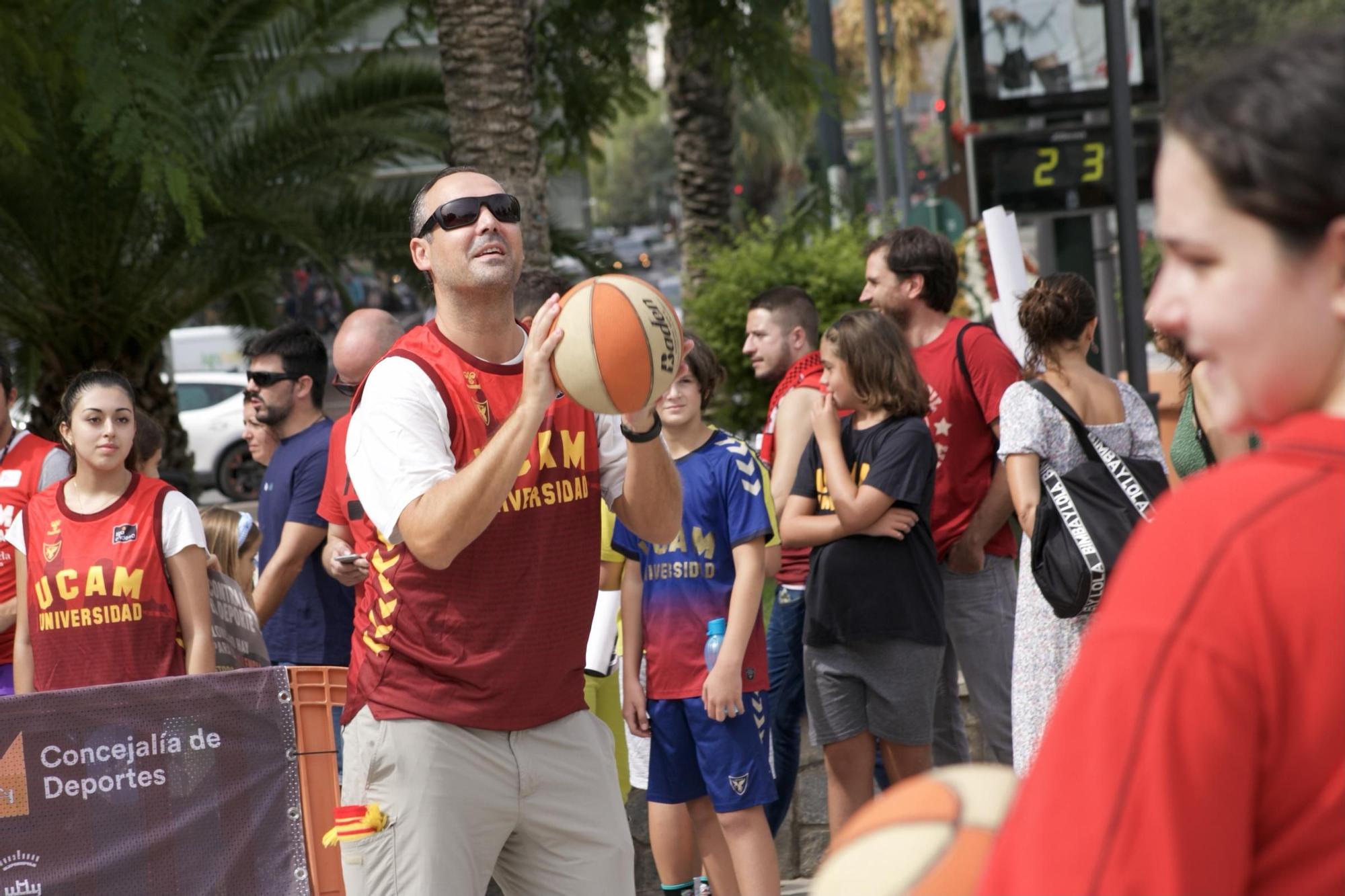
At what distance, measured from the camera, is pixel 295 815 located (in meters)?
4.66

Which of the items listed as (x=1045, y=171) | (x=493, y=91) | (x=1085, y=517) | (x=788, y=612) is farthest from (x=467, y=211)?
(x=493, y=91)

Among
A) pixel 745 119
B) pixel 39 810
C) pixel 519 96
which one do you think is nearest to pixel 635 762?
pixel 39 810

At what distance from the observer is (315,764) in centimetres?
471

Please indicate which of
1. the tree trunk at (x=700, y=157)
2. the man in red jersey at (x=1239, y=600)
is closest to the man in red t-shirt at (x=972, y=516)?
the man in red jersey at (x=1239, y=600)

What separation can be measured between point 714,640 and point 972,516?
1.39 meters

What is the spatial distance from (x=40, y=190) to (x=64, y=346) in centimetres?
110

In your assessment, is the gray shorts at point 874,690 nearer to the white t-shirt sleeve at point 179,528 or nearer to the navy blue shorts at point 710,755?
the navy blue shorts at point 710,755

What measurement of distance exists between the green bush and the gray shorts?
23.6 ft

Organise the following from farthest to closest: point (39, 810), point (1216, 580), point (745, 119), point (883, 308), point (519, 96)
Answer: point (745, 119)
point (519, 96)
point (883, 308)
point (39, 810)
point (1216, 580)

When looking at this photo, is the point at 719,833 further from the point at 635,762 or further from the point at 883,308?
the point at 883,308

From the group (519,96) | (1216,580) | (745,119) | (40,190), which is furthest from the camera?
(745,119)

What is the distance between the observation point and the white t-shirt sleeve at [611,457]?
369 cm

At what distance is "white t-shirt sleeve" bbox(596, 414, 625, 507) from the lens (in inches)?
145

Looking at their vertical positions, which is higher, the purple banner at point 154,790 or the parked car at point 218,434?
the parked car at point 218,434
